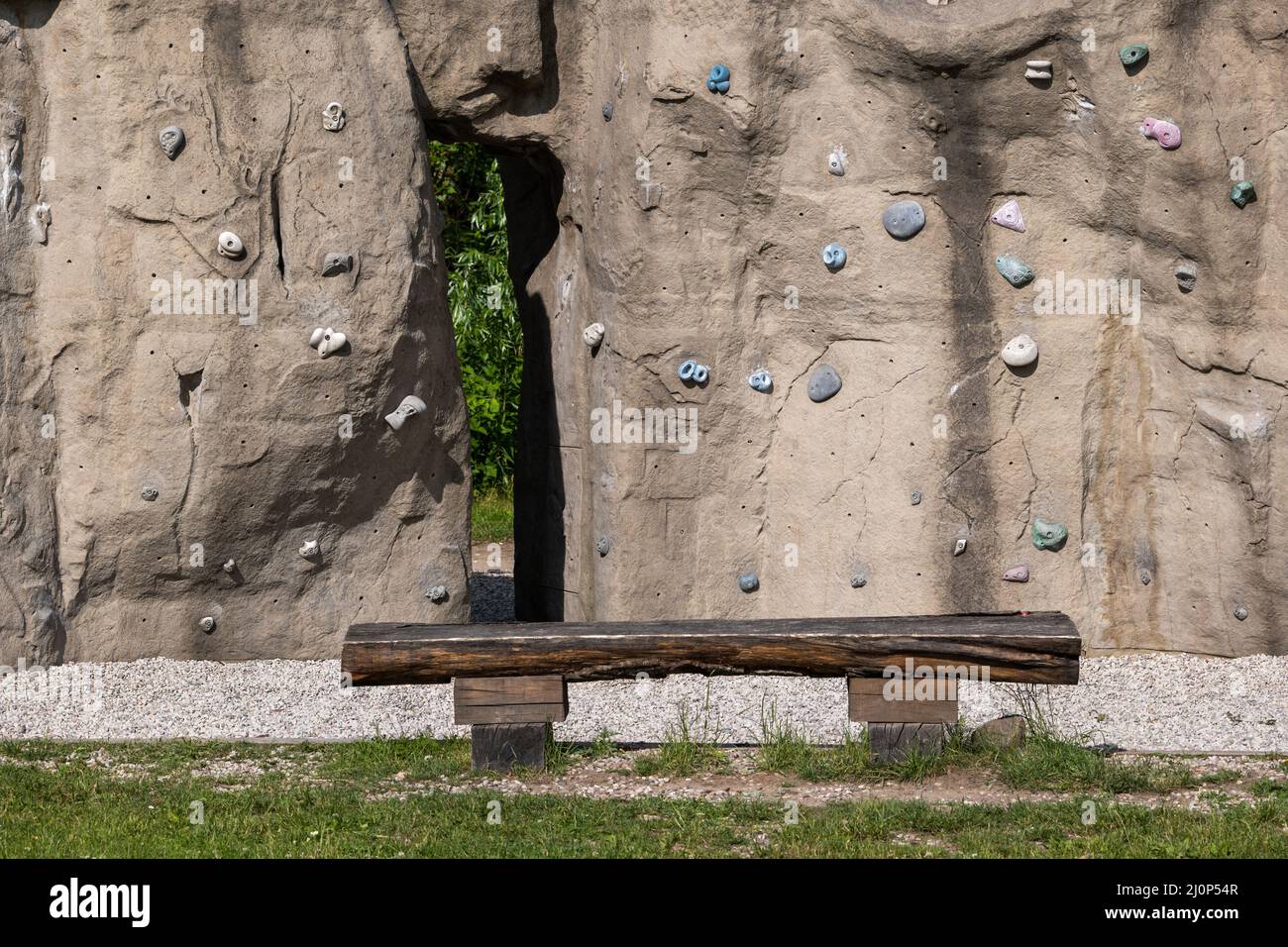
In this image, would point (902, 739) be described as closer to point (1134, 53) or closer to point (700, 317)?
point (700, 317)

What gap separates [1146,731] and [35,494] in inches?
189

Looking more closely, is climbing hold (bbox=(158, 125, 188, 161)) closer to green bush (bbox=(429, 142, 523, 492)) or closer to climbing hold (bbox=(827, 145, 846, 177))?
climbing hold (bbox=(827, 145, 846, 177))

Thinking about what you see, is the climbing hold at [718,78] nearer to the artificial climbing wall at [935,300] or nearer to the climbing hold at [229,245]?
the artificial climbing wall at [935,300]

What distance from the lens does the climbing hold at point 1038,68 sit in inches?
309

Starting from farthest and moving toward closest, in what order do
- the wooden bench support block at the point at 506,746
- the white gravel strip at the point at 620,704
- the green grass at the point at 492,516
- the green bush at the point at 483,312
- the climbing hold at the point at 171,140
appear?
the green bush at the point at 483,312
the green grass at the point at 492,516
the climbing hold at the point at 171,140
the white gravel strip at the point at 620,704
the wooden bench support block at the point at 506,746

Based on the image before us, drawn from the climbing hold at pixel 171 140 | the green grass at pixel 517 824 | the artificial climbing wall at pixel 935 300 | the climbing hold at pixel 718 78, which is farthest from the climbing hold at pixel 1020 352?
the climbing hold at pixel 171 140

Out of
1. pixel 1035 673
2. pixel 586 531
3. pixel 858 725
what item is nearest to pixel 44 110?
pixel 586 531

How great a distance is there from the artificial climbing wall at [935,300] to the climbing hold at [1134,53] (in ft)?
0.05

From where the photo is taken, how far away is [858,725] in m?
7.08

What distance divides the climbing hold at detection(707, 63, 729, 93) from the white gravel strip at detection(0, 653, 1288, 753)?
268 centimetres

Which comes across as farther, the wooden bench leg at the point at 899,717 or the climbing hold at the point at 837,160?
the climbing hold at the point at 837,160

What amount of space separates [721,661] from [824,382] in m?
2.48

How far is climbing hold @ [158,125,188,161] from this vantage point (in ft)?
25.2

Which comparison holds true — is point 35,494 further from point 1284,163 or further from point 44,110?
point 1284,163
